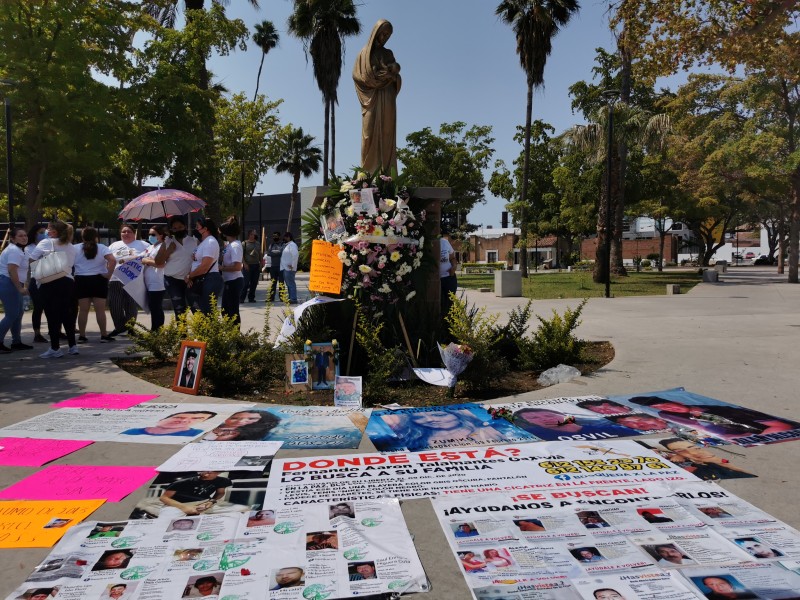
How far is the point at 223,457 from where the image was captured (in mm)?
4336

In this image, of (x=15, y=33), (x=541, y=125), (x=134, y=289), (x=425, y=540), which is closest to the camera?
(x=425, y=540)

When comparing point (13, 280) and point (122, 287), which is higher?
point (13, 280)

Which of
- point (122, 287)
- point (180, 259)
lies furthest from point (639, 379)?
point (122, 287)

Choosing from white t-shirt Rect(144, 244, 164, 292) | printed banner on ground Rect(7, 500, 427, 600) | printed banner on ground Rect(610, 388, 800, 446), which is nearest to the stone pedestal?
white t-shirt Rect(144, 244, 164, 292)

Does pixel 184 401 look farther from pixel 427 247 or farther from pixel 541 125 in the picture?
pixel 541 125

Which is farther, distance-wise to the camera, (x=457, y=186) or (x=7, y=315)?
(x=457, y=186)

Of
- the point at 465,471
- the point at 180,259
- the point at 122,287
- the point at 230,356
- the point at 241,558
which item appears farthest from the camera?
the point at 122,287

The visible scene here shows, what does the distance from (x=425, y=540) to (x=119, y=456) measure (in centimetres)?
263

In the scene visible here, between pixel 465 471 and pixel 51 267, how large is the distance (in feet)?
22.4

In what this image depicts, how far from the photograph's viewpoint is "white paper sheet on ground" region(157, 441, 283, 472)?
13.5 ft

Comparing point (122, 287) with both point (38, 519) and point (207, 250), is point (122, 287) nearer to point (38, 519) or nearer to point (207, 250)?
point (207, 250)

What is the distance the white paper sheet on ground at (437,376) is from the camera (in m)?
6.21

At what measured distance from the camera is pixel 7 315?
9070 mm

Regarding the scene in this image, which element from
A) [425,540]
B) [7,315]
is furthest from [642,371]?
[7,315]
